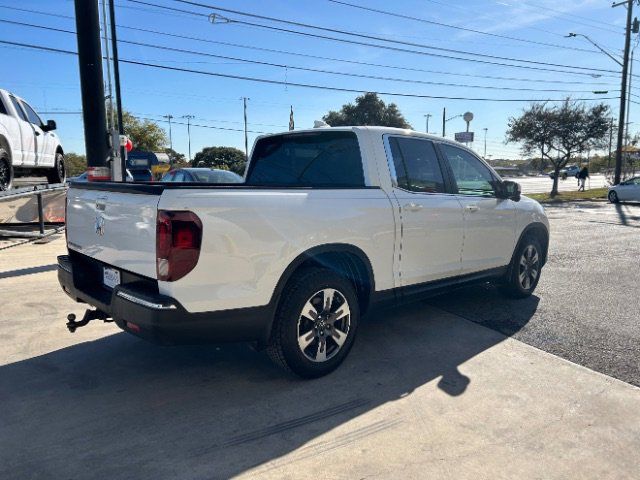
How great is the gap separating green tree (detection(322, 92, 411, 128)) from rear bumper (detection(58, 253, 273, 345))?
5445 cm

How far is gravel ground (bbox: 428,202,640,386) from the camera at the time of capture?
4156 mm

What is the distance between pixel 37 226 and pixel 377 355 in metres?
10.2

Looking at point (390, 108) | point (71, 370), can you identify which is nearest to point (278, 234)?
point (71, 370)

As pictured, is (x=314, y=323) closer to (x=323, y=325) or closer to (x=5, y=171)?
(x=323, y=325)

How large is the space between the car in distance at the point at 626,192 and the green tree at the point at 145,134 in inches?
2065

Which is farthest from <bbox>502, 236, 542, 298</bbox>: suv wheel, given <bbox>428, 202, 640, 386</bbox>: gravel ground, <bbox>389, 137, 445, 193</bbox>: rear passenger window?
<bbox>389, 137, 445, 193</bbox>: rear passenger window

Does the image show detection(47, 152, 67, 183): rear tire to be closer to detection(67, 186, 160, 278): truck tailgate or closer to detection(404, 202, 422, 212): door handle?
detection(67, 186, 160, 278): truck tailgate

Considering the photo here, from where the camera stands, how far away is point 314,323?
3.52 meters

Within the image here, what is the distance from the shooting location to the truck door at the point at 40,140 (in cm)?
1051

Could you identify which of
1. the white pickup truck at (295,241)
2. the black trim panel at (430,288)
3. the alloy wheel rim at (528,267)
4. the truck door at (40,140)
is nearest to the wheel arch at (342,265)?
the white pickup truck at (295,241)

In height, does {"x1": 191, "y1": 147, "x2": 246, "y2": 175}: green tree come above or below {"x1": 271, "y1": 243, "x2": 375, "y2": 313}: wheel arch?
above

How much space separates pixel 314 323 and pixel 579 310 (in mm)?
3451

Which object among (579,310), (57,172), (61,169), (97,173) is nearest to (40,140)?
(57,172)

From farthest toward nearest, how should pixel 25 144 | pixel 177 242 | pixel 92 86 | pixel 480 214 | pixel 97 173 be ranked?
pixel 25 144
pixel 97 173
pixel 92 86
pixel 480 214
pixel 177 242
